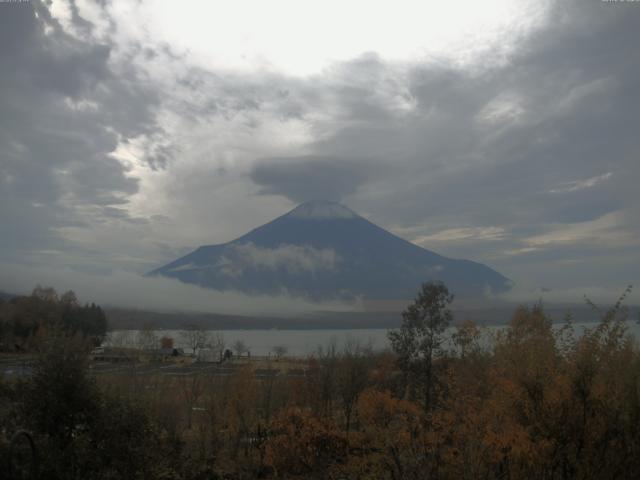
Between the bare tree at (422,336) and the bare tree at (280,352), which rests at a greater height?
the bare tree at (422,336)

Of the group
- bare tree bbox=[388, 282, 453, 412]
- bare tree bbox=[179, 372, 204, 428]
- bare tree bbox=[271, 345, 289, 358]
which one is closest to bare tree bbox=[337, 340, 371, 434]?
bare tree bbox=[388, 282, 453, 412]

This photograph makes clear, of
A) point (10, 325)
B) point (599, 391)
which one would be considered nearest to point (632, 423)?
point (599, 391)

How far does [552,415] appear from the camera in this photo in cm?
1113

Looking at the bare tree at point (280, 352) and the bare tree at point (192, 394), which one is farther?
the bare tree at point (280, 352)

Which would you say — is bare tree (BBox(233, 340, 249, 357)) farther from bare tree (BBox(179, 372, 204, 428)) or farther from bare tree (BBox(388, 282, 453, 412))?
bare tree (BBox(388, 282, 453, 412))

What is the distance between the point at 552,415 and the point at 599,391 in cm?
109

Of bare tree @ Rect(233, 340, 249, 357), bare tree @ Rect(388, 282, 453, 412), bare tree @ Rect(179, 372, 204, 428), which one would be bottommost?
bare tree @ Rect(233, 340, 249, 357)

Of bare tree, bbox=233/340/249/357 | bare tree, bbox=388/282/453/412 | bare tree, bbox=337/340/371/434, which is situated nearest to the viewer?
bare tree, bbox=337/340/371/434

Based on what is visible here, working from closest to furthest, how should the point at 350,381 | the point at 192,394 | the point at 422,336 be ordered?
the point at 350,381, the point at 192,394, the point at 422,336

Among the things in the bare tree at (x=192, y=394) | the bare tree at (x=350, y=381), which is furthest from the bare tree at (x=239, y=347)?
the bare tree at (x=350, y=381)

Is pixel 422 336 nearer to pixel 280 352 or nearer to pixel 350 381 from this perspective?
pixel 350 381

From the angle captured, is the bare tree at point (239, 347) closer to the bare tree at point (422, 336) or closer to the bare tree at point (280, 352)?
the bare tree at point (280, 352)

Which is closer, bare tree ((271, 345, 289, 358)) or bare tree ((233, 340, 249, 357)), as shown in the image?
bare tree ((271, 345, 289, 358))

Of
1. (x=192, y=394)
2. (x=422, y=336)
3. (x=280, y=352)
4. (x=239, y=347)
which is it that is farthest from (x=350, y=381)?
(x=239, y=347)
